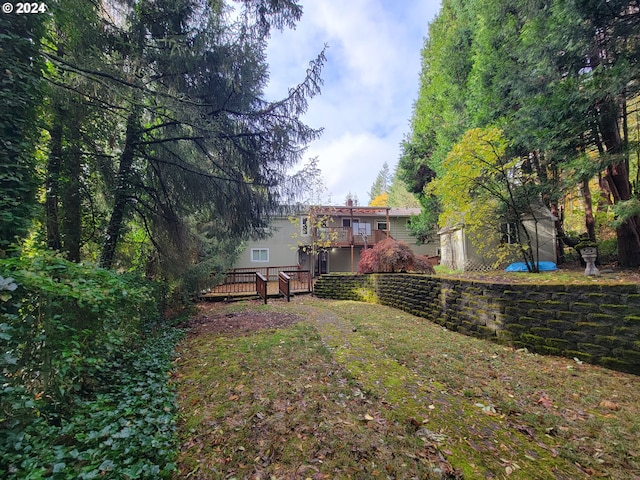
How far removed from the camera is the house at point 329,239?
17.6 m

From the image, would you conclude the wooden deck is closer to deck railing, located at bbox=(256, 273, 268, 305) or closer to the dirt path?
deck railing, located at bbox=(256, 273, 268, 305)

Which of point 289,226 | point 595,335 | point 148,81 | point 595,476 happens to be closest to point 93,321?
point 595,476

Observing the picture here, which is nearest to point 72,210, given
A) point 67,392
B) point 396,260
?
point 67,392

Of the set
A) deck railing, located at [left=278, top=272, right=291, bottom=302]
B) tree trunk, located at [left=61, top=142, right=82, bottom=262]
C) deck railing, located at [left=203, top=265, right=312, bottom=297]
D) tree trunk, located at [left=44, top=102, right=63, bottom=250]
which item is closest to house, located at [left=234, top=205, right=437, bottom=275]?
deck railing, located at [left=203, top=265, right=312, bottom=297]

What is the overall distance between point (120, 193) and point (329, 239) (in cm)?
1268

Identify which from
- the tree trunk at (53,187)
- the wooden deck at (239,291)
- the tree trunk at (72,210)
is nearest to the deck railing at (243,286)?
the wooden deck at (239,291)

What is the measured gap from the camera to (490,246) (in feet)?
42.2

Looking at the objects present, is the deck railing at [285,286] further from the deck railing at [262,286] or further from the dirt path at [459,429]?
the dirt path at [459,429]

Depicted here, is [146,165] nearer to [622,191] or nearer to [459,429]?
[459,429]

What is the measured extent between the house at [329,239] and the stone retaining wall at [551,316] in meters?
11.1

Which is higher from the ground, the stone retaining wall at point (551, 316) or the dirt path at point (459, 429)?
the stone retaining wall at point (551, 316)

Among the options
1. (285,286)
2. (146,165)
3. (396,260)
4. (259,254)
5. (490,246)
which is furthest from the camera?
(259,254)

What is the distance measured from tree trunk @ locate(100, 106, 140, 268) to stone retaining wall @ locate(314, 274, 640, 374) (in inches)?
286

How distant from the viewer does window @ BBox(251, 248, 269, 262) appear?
18578 millimetres
